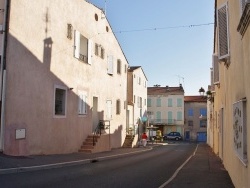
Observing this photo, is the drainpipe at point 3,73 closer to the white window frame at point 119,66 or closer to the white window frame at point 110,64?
the white window frame at point 110,64

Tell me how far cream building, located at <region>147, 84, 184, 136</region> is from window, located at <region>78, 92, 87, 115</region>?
47.4 m

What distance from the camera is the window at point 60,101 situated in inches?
774

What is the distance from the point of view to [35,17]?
17.1 meters

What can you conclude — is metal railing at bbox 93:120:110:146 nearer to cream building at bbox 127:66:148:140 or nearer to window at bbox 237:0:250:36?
cream building at bbox 127:66:148:140

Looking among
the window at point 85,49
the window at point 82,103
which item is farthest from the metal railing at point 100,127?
the window at point 85,49

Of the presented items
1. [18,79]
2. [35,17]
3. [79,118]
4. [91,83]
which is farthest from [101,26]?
[18,79]

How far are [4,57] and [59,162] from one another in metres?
5.04

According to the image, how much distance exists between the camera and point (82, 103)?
888 inches

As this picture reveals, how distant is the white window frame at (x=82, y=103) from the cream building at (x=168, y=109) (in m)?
47.4

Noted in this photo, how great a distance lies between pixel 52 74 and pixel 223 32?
409 inches

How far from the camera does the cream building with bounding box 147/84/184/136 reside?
70.4 metres

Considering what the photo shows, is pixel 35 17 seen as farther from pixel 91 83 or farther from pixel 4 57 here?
pixel 91 83

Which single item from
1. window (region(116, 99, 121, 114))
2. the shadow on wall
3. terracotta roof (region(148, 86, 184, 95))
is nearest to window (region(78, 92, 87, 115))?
the shadow on wall

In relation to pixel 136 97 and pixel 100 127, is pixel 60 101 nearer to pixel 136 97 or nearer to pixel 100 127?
pixel 100 127
